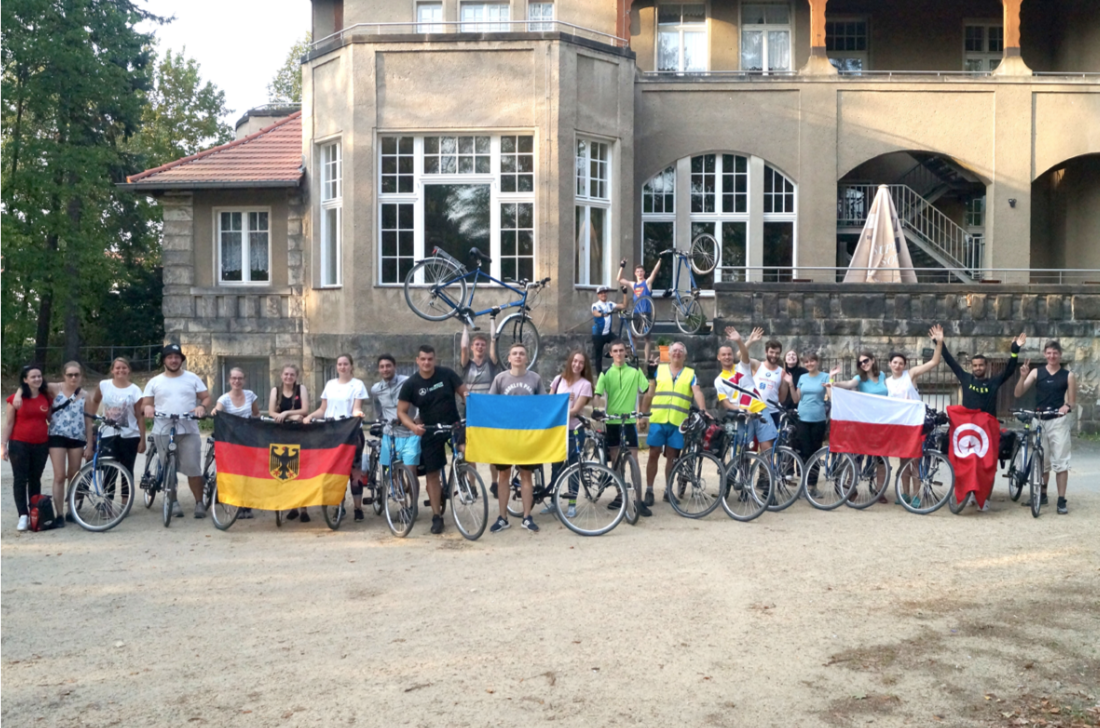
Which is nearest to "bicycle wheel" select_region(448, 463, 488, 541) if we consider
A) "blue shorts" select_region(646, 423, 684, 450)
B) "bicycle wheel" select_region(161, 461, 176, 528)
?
"blue shorts" select_region(646, 423, 684, 450)

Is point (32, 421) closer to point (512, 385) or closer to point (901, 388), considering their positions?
point (512, 385)

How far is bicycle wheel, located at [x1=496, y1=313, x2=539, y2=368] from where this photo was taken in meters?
17.9

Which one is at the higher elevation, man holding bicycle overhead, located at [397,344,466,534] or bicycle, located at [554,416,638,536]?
man holding bicycle overhead, located at [397,344,466,534]

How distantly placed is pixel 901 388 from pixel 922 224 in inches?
489

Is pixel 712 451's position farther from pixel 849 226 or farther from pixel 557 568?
pixel 849 226

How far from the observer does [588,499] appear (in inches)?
425

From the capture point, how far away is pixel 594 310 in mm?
17203

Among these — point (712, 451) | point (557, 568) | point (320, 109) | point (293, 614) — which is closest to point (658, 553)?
point (557, 568)

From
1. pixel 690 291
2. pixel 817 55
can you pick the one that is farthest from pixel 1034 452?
pixel 817 55

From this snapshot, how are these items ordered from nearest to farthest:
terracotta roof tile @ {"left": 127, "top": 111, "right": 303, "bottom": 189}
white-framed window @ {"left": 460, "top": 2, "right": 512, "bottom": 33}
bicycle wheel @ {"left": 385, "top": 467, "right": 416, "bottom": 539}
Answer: bicycle wheel @ {"left": 385, "top": 467, "right": 416, "bottom": 539} → terracotta roof tile @ {"left": 127, "top": 111, "right": 303, "bottom": 189} → white-framed window @ {"left": 460, "top": 2, "right": 512, "bottom": 33}

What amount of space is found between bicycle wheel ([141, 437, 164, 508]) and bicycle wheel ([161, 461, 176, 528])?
0.30 metres

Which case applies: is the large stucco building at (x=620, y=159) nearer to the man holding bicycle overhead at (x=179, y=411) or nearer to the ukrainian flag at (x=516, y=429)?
the man holding bicycle overhead at (x=179, y=411)

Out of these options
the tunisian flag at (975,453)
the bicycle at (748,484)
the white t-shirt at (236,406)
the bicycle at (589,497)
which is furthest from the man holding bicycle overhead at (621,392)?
the white t-shirt at (236,406)

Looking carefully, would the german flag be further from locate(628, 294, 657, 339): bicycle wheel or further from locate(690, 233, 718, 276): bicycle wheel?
locate(690, 233, 718, 276): bicycle wheel
